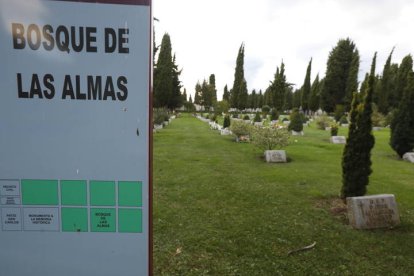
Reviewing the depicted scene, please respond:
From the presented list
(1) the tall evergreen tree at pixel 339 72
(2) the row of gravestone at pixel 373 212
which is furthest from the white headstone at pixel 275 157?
(1) the tall evergreen tree at pixel 339 72

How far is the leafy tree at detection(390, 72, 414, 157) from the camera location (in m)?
13.2

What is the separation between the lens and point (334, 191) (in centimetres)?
812

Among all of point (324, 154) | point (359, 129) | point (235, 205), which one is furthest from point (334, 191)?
point (324, 154)

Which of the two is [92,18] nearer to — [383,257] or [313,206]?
[383,257]

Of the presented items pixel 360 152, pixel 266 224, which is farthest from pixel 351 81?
pixel 266 224

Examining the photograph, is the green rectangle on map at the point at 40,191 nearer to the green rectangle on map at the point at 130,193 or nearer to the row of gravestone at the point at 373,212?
the green rectangle on map at the point at 130,193

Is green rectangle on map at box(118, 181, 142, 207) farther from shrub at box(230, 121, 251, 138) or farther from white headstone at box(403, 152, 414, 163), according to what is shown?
shrub at box(230, 121, 251, 138)

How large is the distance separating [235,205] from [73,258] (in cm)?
A: 550

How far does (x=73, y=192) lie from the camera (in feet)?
5.49

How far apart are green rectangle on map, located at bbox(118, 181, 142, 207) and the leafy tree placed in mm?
14965

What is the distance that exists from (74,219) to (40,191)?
255 millimetres

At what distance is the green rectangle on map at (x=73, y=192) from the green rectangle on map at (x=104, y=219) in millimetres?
88

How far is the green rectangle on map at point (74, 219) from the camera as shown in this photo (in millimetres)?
1695

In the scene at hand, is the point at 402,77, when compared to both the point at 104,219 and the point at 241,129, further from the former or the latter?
the point at 104,219
